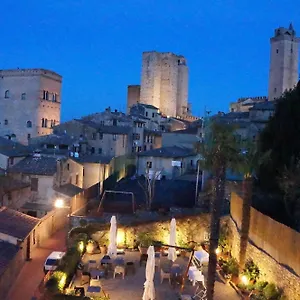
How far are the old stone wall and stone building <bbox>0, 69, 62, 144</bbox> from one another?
4602cm

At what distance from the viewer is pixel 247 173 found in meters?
17.2

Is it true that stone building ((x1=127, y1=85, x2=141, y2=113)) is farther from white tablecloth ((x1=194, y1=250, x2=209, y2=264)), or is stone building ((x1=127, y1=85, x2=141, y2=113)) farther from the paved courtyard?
the paved courtyard

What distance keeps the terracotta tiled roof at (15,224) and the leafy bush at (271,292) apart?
997 centimetres

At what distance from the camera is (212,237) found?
48.9 feet

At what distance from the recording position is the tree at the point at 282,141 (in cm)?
2008

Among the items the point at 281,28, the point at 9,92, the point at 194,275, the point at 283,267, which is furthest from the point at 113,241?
the point at 281,28

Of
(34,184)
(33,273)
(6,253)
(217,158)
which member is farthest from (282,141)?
(34,184)

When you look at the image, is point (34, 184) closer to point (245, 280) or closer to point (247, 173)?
point (247, 173)

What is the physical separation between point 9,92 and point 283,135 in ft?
159

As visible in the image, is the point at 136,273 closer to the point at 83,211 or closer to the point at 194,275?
the point at 194,275

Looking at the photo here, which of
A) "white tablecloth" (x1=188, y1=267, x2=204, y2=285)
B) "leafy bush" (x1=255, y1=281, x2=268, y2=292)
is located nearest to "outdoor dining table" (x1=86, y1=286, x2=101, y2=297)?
"white tablecloth" (x1=188, y1=267, x2=204, y2=285)

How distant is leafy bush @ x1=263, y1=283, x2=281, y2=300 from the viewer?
14.8 m

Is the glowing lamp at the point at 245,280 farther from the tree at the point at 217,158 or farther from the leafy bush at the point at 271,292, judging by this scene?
the tree at the point at 217,158

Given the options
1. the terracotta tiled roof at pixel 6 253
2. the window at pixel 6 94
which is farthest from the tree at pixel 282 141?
the window at pixel 6 94
